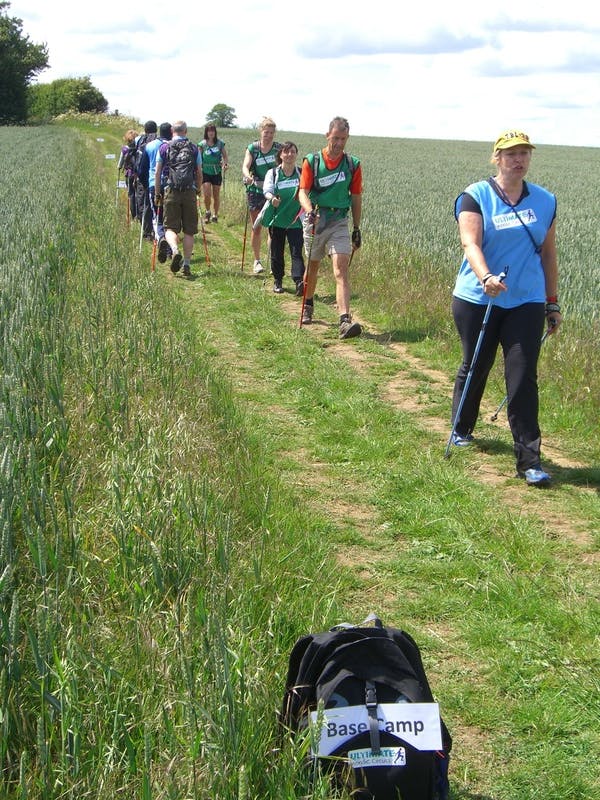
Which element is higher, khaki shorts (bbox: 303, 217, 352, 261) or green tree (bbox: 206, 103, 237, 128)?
green tree (bbox: 206, 103, 237, 128)

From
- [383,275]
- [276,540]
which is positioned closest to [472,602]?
Answer: [276,540]

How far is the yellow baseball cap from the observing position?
555cm

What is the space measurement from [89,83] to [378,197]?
226ft

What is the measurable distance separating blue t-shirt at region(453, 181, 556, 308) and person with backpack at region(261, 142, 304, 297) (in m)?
6.03

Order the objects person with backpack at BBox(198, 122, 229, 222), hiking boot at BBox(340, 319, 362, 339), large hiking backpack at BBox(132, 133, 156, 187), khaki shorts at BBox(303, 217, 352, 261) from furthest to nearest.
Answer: person with backpack at BBox(198, 122, 229, 222), large hiking backpack at BBox(132, 133, 156, 187), khaki shorts at BBox(303, 217, 352, 261), hiking boot at BBox(340, 319, 362, 339)

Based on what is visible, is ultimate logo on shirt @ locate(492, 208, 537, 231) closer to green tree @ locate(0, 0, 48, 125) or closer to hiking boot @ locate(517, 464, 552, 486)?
hiking boot @ locate(517, 464, 552, 486)

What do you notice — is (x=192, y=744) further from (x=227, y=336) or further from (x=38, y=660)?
(x=227, y=336)

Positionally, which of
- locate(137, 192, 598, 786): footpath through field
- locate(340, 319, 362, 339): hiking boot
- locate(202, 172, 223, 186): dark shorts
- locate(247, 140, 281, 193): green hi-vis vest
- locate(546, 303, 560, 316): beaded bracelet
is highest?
locate(247, 140, 281, 193): green hi-vis vest

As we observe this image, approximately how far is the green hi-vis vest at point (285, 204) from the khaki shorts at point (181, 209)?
3.76 ft

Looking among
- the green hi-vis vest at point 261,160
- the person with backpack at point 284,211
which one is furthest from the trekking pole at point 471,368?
the green hi-vis vest at point 261,160

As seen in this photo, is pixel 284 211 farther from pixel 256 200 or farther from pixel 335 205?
pixel 335 205

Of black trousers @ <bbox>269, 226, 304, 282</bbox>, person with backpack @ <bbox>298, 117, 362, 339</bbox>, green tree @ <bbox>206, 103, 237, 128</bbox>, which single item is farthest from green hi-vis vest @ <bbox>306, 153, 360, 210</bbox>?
green tree @ <bbox>206, 103, 237, 128</bbox>

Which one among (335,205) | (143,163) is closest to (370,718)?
(335,205)

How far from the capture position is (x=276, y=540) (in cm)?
435
